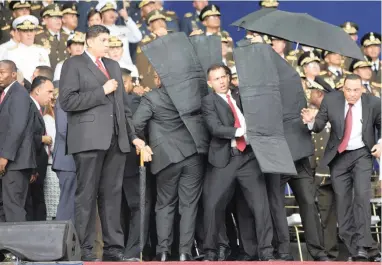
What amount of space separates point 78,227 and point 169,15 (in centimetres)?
545

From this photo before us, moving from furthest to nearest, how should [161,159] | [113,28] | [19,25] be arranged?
1. [113,28]
2. [19,25]
3. [161,159]

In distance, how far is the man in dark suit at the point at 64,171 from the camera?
10.6m

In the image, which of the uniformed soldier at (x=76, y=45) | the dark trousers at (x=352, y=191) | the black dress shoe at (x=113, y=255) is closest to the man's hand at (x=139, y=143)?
the black dress shoe at (x=113, y=255)

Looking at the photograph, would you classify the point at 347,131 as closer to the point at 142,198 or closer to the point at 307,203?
the point at 307,203

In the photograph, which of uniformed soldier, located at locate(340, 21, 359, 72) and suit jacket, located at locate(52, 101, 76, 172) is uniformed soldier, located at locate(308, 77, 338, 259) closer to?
uniformed soldier, located at locate(340, 21, 359, 72)

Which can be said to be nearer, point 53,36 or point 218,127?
point 218,127

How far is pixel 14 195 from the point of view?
10438mm

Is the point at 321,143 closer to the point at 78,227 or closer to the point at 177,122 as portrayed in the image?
the point at 177,122

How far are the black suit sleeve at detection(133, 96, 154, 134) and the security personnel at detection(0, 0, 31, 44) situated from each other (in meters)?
3.42

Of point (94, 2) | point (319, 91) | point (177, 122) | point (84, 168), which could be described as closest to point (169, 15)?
point (94, 2)

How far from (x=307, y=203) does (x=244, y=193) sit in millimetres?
772

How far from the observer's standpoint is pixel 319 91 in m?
12.1

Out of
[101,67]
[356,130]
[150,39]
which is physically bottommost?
[356,130]

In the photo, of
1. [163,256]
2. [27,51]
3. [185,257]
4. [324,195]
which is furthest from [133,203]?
Result: [27,51]
